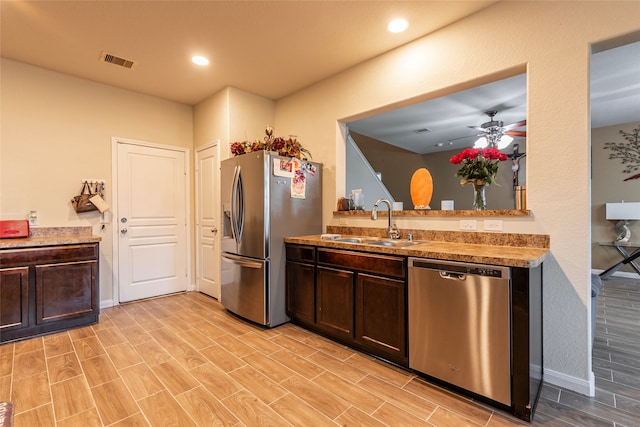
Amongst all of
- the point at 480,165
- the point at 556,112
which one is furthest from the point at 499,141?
the point at 556,112

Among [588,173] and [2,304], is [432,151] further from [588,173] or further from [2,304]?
[2,304]

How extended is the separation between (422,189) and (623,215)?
14.6 feet

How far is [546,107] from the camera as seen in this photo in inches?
79.8

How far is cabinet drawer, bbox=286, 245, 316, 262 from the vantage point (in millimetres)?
2775

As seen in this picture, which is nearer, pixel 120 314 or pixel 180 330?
pixel 180 330

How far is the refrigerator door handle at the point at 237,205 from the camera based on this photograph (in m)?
3.12

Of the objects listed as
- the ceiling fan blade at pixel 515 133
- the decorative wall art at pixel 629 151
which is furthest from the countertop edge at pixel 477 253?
the decorative wall art at pixel 629 151

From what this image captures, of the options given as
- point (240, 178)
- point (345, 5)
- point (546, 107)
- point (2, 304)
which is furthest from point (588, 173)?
point (2, 304)

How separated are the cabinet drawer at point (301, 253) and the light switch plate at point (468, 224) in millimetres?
1278

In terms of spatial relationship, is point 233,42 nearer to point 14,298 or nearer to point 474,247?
point 474,247

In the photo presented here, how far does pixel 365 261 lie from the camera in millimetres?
2312

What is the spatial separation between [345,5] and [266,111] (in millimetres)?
2055

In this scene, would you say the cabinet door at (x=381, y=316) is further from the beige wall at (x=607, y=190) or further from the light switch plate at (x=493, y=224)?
the beige wall at (x=607, y=190)

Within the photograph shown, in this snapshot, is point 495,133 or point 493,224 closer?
point 493,224
